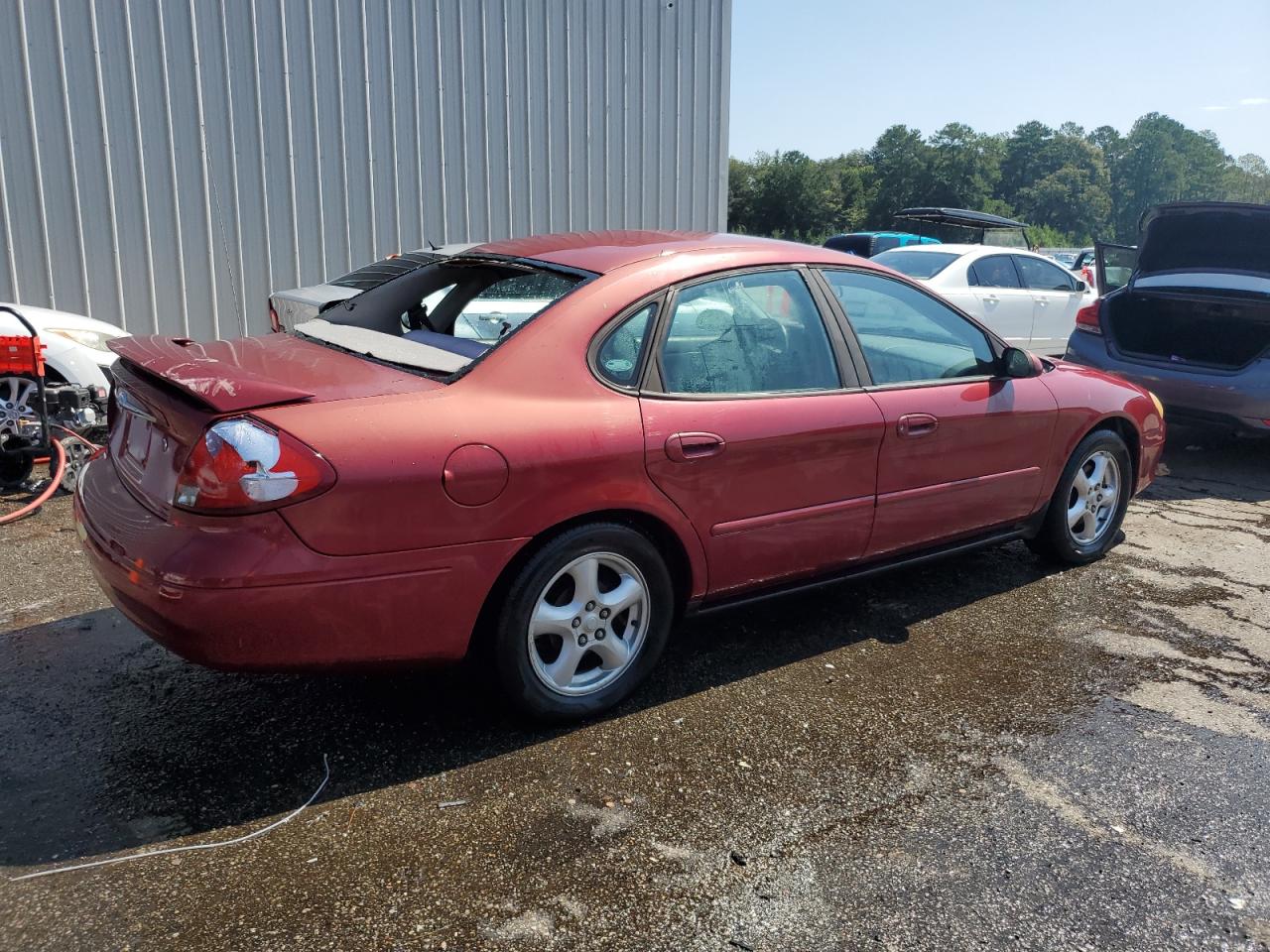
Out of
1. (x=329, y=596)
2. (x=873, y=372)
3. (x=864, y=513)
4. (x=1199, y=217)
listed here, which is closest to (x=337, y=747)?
(x=329, y=596)

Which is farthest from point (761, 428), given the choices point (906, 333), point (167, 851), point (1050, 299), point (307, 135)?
point (1050, 299)

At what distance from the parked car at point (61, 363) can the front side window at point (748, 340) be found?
3.88m

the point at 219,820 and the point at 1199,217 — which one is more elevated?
the point at 1199,217

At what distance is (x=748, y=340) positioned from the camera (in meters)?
3.53

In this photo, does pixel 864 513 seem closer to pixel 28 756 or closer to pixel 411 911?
pixel 411 911

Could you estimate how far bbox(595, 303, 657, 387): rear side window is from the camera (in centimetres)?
316

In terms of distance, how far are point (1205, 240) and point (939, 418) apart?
4.83 metres

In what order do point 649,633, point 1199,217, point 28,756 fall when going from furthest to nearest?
point 1199,217 → point 649,633 → point 28,756

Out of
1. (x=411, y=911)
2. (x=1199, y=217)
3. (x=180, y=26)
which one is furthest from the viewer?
(x=180, y=26)

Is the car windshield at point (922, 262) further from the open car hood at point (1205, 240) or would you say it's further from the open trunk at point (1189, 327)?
the open trunk at point (1189, 327)

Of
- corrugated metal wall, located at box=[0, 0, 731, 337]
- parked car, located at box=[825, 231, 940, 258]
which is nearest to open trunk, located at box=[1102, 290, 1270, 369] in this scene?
corrugated metal wall, located at box=[0, 0, 731, 337]

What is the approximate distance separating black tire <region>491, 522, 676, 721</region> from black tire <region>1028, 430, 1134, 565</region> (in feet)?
7.25

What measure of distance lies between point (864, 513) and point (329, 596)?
1.97 m

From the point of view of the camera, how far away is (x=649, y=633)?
10.8ft
